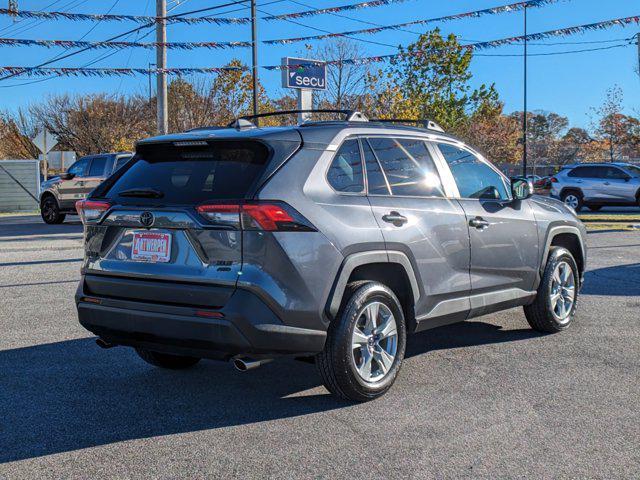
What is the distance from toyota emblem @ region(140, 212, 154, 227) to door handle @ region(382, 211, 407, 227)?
1486 millimetres

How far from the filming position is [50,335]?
256 inches

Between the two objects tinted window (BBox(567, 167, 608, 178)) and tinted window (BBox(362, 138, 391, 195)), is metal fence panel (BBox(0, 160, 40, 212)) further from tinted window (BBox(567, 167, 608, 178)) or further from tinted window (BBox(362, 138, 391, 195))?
tinted window (BBox(362, 138, 391, 195))

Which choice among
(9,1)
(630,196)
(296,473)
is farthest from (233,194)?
(630,196)

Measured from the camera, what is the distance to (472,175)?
5.87 meters

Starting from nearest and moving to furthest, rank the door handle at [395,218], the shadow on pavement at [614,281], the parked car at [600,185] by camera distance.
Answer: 1. the door handle at [395,218]
2. the shadow on pavement at [614,281]
3. the parked car at [600,185]

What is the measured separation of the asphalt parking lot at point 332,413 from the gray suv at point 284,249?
0.37 meters

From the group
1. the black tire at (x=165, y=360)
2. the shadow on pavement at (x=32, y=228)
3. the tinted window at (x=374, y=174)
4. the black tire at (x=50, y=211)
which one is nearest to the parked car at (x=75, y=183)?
the black tire at (x=50, y=211)

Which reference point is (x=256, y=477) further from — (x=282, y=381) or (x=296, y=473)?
(x=282, y=381)

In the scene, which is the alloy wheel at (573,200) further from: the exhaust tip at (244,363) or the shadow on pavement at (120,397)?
the exhaust tip at (244,363)

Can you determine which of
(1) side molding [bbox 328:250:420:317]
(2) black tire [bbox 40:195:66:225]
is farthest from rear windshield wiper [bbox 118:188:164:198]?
(2) black tire [bbox 40:195:66:225]

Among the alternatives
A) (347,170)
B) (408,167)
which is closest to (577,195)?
(408,167)

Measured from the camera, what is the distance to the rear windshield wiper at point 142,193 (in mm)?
4441

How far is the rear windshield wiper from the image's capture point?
4.44 metres

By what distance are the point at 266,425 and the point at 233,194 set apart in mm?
1363
